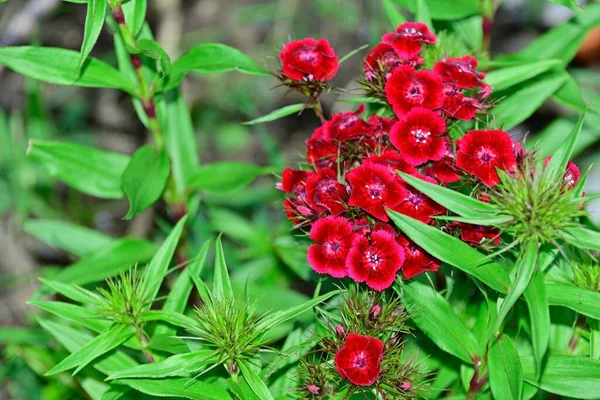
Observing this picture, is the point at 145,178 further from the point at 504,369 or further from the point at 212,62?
the point at 504,369

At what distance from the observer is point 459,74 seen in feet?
6.25

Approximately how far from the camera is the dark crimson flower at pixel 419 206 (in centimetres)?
175

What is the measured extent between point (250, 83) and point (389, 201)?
2888 mm

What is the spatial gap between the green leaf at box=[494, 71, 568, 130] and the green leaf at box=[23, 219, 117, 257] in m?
1.51

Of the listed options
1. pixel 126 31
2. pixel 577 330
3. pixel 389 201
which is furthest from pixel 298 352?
pixel 126 31

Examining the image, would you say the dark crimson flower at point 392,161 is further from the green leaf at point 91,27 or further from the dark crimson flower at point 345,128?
the green leaf at point 91,27

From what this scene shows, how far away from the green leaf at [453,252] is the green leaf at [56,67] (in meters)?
1.11

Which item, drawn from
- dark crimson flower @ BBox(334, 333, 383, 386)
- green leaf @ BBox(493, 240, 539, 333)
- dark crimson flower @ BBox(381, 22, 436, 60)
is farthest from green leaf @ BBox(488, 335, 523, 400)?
dark crimson flower @ BBox(381, 22, 436, 60)

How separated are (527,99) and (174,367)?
1.44 metres

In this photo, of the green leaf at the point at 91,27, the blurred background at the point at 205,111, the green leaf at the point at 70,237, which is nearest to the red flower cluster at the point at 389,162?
the green leaf at the point at 91,27

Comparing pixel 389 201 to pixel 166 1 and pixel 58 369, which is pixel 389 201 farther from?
pixel 166 1

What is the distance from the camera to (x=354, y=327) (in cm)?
174

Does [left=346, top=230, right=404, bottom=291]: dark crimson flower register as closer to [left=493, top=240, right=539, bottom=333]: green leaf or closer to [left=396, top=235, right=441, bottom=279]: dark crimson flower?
[left=396, top=235, right=441, bottom=279]: dark crimson flower

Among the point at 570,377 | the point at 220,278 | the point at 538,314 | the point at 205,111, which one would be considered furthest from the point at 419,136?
the point at 205,111
